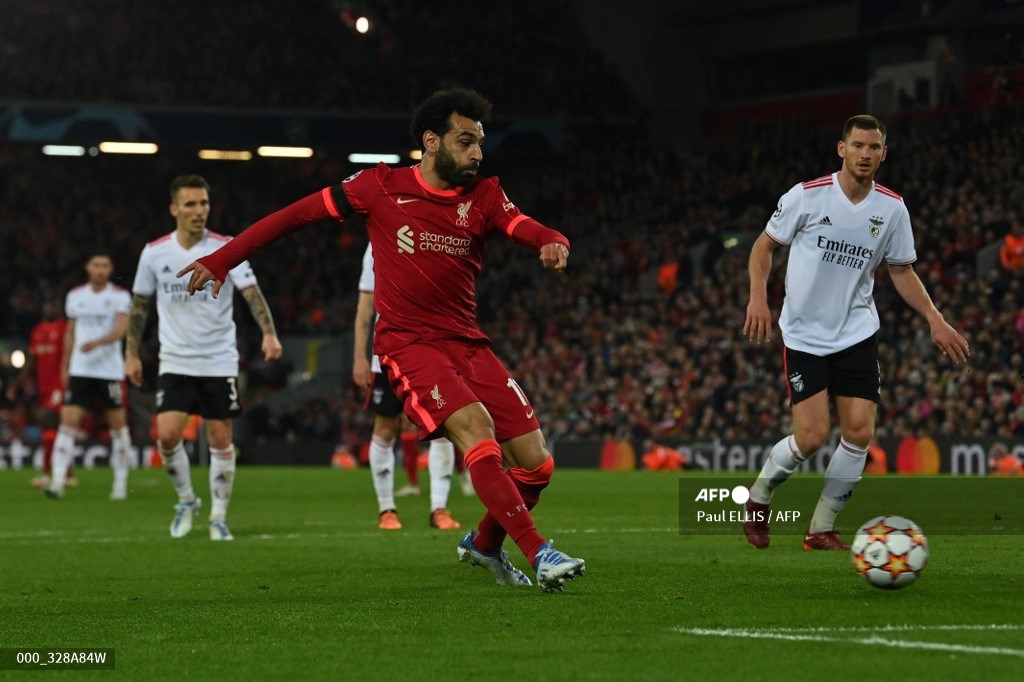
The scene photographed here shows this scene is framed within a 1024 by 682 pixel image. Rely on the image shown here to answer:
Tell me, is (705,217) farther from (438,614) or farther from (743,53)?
(438,614)

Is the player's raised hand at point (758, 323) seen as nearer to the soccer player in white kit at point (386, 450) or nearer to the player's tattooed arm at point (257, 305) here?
the soccer player in white kit at point (386, 450)

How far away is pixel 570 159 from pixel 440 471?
28.9 meters

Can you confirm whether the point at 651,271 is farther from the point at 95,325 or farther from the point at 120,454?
the point at 95,325

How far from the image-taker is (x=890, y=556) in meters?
6.84

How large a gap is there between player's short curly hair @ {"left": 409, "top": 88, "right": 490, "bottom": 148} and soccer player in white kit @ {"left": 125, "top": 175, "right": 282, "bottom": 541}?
3.62 m

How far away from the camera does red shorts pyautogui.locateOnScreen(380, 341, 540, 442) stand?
7.42 metres

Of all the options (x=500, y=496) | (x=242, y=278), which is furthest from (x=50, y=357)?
(x=500, y=496)

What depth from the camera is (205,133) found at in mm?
37531

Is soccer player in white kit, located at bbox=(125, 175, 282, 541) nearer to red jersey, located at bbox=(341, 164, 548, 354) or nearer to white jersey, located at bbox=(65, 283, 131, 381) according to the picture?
red jersey, located at bbox=(341, 164, 548, 354)

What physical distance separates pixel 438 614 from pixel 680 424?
19.9 metres

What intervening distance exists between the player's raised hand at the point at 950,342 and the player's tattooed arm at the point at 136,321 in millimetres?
5452

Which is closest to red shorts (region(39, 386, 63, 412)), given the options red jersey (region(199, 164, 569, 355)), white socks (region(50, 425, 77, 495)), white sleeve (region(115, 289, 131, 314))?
white socks (region(50, 425, 77, 495))

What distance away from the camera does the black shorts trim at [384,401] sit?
1262 centimetres

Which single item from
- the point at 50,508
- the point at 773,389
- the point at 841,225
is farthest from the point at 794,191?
the point at 773,389
